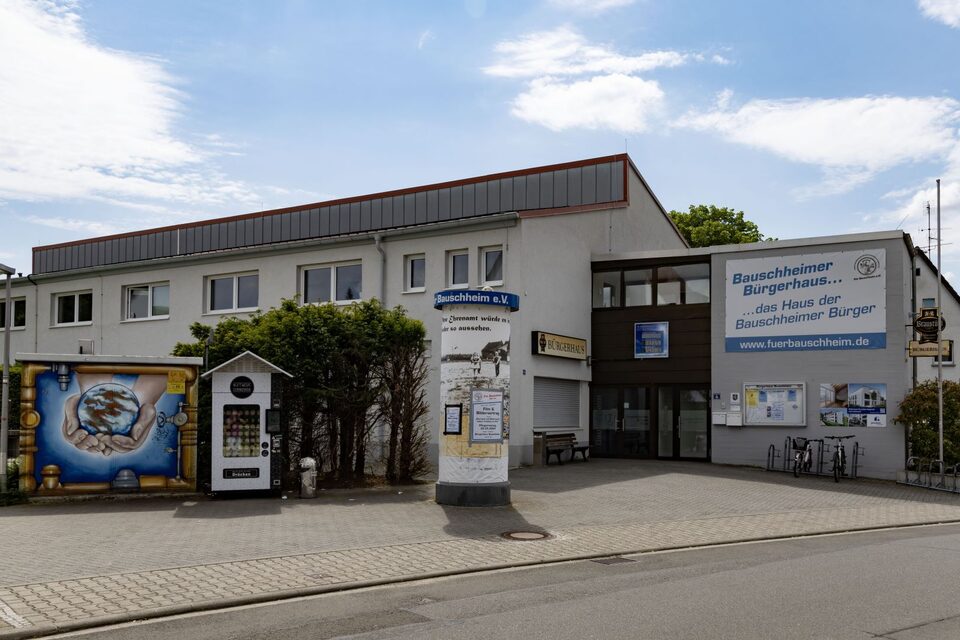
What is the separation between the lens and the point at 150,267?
28359 millimetres

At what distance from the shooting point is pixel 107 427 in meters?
14.2

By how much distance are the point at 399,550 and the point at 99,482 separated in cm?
646

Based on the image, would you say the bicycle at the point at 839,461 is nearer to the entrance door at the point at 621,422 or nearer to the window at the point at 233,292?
the entrance door at the point at 621,422

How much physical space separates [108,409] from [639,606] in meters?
10.1

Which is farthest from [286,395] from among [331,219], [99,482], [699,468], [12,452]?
[331,219]

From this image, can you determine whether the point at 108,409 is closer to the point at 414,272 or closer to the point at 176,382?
the point at 176,382

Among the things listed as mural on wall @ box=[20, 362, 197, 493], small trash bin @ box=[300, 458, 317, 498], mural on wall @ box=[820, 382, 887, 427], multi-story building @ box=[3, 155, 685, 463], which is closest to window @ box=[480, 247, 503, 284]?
multi-story building @ box=[3, 155, 685, 463]

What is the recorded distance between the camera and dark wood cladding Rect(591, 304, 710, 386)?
23.3 m

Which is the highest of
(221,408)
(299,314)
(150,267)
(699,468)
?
(150,267)

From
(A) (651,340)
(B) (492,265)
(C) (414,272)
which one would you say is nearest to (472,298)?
(B) (492,265)

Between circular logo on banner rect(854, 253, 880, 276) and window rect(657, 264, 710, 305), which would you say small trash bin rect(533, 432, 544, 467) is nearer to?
window rect(657, 264, 710, 305)

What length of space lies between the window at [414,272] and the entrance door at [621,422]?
18.9 ft

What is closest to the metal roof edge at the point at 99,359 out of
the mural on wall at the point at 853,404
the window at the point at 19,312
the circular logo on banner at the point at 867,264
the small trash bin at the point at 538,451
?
the small trash bin at the point at 538,451

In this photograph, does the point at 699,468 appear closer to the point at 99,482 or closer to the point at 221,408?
the point at 221,408
